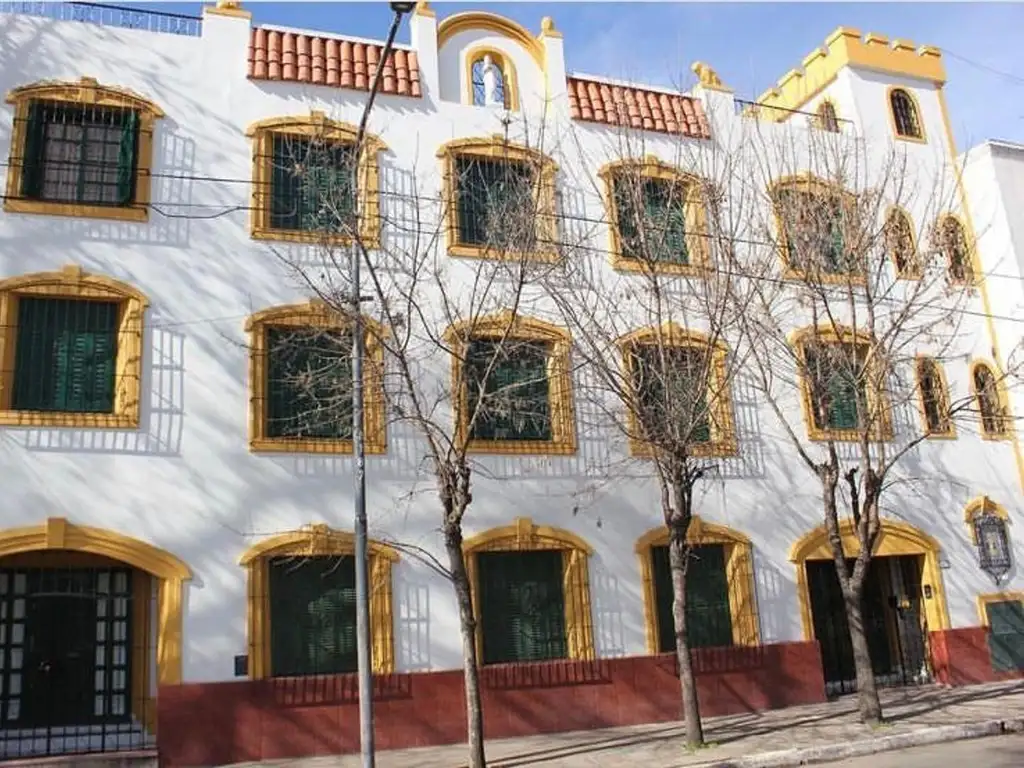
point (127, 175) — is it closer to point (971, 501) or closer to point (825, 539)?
point (825, 539)

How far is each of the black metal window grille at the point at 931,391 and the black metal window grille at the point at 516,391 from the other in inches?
292

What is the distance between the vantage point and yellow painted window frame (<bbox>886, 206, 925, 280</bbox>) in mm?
15481

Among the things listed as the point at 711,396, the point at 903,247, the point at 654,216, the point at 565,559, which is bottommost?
the point at 565,559

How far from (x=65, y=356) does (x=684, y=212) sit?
10147 mm

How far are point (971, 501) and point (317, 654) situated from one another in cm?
1202

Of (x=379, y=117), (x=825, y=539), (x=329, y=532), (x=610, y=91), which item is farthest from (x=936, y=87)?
(x=329, y=532)

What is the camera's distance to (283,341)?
13.3 metres

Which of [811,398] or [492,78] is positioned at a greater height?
[492,78]

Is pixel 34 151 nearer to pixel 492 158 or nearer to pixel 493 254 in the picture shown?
pixel 493 254

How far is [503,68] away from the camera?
16.7m

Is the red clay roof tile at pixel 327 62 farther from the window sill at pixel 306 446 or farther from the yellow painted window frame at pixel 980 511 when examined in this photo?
the yellow painted window frame at pixel 980 511

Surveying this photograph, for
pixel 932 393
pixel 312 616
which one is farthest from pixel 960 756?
pixel 312 616

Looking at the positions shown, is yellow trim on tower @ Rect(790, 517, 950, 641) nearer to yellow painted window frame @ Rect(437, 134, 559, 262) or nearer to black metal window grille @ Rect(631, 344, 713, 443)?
black metal window grille @ Rect(631, 344, 713, 443)

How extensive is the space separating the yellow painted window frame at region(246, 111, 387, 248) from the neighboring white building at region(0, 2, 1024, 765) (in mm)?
58
